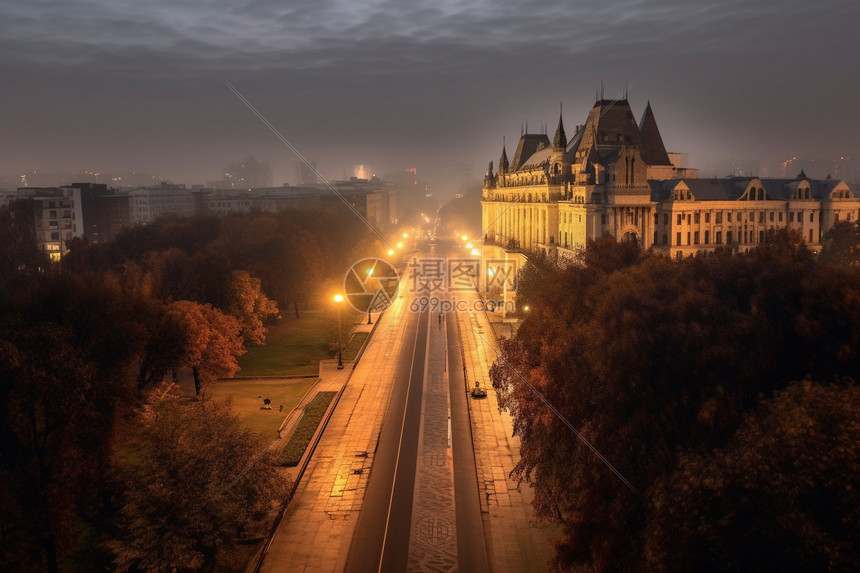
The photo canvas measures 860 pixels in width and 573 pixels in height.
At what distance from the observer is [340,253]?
98.8m

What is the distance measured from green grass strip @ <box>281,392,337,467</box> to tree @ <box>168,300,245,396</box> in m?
5.48

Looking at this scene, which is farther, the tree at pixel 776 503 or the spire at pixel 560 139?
the spire at pixel 560 139

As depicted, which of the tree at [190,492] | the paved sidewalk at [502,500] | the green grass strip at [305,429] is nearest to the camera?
the tree at [190,492]

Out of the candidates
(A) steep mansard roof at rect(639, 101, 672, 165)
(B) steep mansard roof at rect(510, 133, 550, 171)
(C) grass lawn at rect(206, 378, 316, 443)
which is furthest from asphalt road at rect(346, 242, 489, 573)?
(B) steep mansard roof at rect(510, 133, 550, 171)

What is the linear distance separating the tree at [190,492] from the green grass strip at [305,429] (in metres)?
4.90

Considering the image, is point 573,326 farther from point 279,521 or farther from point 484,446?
point 279,521

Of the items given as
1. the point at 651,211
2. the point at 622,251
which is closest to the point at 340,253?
the point at 651,211

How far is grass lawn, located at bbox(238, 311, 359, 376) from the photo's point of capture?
4889 centimetres

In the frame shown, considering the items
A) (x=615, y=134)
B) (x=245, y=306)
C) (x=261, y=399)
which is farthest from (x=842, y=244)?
(x=245, y=306)

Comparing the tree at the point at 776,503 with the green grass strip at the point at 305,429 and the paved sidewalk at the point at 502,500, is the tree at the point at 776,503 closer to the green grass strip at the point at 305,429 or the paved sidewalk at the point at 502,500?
the paved sidewalk at the point at 502,500

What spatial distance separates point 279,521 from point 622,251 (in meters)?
21.1

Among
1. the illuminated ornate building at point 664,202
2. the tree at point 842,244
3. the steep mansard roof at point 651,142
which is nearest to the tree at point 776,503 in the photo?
the tree at point 842,244

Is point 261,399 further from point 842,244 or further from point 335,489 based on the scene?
point 842,244

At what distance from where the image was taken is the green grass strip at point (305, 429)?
3133 cm
